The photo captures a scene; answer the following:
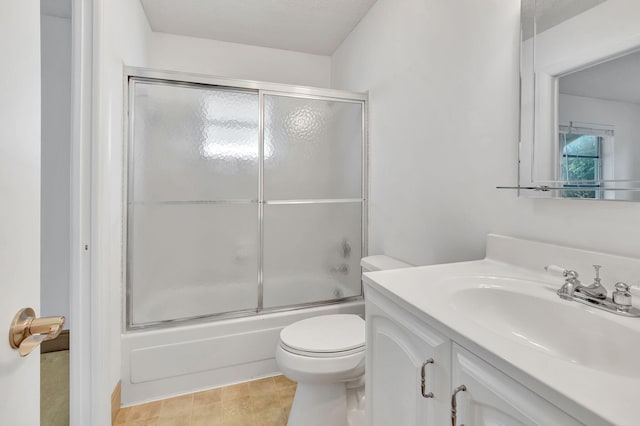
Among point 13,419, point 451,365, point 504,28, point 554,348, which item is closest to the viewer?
point 13,419

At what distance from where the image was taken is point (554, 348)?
0.78 meters

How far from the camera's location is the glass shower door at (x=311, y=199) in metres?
2.08

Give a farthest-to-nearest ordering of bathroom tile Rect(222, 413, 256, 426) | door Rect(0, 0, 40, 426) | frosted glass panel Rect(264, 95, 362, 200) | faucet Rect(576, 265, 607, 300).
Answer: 1. frosted glass panel Rect(264, 95, 362, 200)
2. bathroom tile Rect(222, 413, 256, 426)
3. faucet Rect(576, 265, 607, 300)
4. door Rect(0, 0, 40, 426)

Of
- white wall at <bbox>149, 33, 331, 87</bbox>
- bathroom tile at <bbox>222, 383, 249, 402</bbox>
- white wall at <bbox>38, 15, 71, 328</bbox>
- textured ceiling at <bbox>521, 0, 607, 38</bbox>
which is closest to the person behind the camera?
A: textured ceiling at <bbox>521, 0, 607, 38</bbox>

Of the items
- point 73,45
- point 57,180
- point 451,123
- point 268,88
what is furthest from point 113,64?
point 451,123

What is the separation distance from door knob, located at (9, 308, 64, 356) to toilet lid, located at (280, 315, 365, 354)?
1039 millimetres

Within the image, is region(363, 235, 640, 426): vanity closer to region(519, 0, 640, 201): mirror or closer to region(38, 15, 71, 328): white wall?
region(519, 0, 640, 201): mirror

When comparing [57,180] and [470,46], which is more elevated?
[470,46]

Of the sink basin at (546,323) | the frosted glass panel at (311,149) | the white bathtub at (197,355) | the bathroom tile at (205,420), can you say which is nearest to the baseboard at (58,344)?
the white bathtub at (197,355)

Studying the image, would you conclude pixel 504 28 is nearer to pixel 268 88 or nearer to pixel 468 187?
pixel 468 187

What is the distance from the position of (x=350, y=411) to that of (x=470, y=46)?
1.79 m

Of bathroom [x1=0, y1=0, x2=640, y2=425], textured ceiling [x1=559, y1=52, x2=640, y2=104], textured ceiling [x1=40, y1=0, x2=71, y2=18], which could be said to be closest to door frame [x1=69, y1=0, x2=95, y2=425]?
bathroom [x1=0, y1=0, x2=640, y2=425]

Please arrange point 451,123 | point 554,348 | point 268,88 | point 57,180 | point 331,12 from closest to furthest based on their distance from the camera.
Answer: point 554,348 → point 57,180 → point 451,123 → point 268,88 → point 331,12

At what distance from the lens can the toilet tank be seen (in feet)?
5.77
